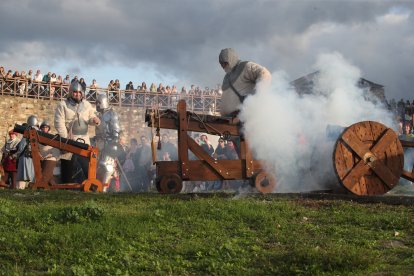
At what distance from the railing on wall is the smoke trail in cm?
1532

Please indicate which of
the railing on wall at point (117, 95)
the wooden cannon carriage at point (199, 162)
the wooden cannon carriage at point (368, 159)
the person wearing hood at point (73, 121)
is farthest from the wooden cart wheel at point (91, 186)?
the railing on wall at point (117, 95)

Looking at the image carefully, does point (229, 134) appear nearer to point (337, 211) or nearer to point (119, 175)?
point (337, 211)

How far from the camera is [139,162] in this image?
55.8ft

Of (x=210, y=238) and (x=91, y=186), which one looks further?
(x=91, y=186)

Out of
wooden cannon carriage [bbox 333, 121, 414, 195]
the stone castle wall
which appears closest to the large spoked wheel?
wooden cannon carriage [bbox 333, 121, 414, 195]

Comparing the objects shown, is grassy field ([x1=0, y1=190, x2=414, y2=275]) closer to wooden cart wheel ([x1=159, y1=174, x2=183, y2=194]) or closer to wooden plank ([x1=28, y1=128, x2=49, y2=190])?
wooden cart wheel ([x1=159, y1=174, x2=183, y2=194])

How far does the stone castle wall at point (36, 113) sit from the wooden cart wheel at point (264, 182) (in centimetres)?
1691

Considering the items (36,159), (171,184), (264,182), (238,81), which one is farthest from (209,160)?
(36,159)

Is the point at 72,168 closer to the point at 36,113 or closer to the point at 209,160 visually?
the point at 209,160

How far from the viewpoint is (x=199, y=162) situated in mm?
9492

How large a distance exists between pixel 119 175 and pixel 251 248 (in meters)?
11.7

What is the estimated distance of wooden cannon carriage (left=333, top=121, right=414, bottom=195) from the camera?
842 centimetres

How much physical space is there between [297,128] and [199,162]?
6.10ft

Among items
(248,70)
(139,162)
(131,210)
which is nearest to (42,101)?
(139,162)
